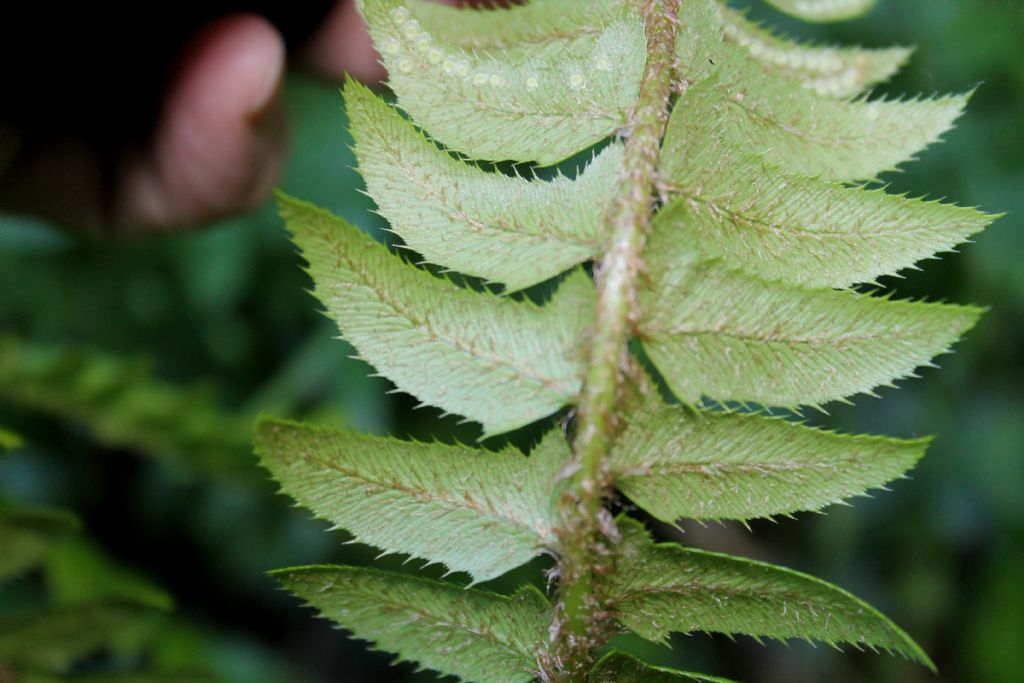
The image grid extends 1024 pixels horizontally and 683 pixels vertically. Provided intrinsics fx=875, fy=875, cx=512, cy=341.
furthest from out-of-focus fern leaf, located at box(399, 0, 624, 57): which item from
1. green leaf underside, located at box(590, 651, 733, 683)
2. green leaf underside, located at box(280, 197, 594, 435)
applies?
green leaf underside, located at box(590, 651, 733, 683)

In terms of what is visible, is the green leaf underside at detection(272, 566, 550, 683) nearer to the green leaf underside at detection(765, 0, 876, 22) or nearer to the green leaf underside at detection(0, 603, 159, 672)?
the green leaf underside at detection(0, 603, 159, 672)

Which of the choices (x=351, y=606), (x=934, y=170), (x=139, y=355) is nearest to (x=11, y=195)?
(x=139, y=355)

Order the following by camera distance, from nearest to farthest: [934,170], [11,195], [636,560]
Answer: [636,560] < [11,195] < [934,170]

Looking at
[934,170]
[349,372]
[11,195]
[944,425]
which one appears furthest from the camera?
[944,425]

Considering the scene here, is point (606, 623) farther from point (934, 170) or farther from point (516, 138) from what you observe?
point (934, 170)


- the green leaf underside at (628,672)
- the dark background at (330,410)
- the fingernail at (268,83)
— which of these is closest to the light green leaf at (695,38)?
the green leaf underside at (628,672)

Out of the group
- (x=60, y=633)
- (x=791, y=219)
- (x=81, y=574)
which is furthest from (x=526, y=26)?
(x=81, y=574)
